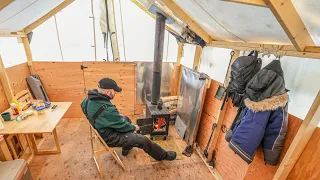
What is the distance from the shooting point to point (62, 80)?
309 cm

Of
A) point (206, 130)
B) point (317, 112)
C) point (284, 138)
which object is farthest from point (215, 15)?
point (206, 130)

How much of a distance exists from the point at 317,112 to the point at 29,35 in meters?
3.88

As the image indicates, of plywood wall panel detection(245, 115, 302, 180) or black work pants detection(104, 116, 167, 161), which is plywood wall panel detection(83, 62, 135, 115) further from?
plywood wall panel detection(245, 115, 302, 180)

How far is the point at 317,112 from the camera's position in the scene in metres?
1.02

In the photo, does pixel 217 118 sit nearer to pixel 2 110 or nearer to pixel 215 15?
pixel 215 15

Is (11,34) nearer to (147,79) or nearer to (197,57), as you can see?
(147,79)

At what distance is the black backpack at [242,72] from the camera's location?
4.63 feet

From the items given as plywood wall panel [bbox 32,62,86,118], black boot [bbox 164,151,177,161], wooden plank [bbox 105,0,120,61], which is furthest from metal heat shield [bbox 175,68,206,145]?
plywood wall panel [bbox 32,62,86,118]

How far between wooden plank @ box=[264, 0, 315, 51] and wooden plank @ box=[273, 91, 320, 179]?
396 mm

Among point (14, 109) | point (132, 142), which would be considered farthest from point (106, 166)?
point (14, 109)

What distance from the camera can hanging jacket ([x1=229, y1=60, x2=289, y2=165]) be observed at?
1191 mm

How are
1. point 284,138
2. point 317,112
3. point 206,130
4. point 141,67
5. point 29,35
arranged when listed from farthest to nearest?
point 141,67 < point 29,35 < point 206,130 < point 284,138 < point 317,112

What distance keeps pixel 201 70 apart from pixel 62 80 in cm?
271

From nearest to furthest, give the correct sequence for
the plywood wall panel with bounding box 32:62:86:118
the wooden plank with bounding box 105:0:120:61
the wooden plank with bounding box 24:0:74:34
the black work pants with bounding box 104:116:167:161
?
1. the black work pants with bounding box 104:116:167:161
2. the wooden plank with bounding box 24:0:74:34
3. the wooden plank with bounding box 105:0:120:61
4. the plywood wall panel with bounding box 32:62:86:118
